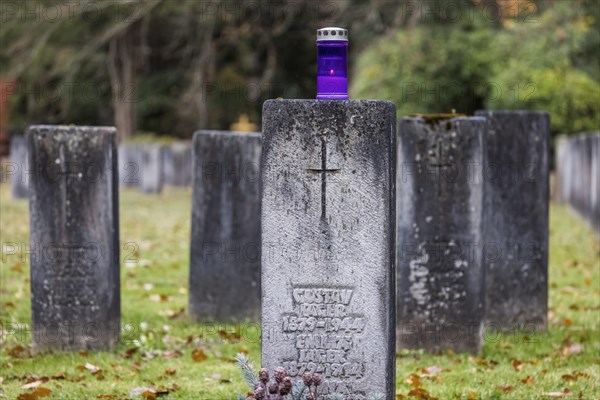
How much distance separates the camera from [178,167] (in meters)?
31.8

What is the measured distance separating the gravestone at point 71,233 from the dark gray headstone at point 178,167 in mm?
24343

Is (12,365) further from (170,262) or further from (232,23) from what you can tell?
(232,23)

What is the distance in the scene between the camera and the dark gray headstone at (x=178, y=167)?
3169 cm

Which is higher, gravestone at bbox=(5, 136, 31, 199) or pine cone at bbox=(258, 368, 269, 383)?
gravestone at bbox=(5, 136, 31, 199)

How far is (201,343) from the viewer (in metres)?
7.91

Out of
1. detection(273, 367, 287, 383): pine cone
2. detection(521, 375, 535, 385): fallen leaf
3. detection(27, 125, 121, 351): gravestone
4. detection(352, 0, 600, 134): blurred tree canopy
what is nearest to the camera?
detection(273, 367, 287, 383): pine cone

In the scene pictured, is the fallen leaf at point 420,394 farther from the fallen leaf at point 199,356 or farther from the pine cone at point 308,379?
the fallen leaf at point 199,356

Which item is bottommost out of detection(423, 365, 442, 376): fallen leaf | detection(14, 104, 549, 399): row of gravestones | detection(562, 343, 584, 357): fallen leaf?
detection(423, 365, 442, 376): fallen leaf

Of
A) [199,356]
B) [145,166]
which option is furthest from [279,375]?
[145,166]

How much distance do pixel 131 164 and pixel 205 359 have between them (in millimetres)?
21516

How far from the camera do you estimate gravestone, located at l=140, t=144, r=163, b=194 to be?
27.4 metres

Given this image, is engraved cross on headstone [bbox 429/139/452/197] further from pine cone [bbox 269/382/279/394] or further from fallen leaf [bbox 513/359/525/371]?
pine cone [bbox 269/382/279/394]

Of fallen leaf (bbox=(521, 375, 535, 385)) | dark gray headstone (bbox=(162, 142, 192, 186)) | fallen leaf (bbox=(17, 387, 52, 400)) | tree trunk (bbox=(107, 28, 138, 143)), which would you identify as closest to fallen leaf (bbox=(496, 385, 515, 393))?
fallen leaf (bbox=(521, 375, 535, 385))

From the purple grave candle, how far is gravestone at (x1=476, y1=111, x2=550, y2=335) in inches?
152
